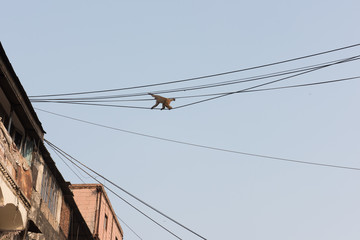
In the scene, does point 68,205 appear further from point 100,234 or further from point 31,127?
point 100,234

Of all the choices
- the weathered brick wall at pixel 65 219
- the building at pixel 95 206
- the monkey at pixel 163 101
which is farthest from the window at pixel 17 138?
the building at pixel 95 206

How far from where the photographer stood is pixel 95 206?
3391 cm

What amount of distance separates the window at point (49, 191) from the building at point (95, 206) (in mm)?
11532

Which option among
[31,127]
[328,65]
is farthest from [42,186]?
[328,65]

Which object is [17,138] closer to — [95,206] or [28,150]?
[28,150]

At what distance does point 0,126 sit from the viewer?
49.5ft

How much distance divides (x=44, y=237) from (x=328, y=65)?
37.4 feet

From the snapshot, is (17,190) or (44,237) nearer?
(17,190)

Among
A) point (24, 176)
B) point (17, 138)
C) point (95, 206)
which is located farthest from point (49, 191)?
point (95, 206)

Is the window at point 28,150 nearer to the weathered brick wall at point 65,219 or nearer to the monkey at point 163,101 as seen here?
the weathered brick wall at point 65,219

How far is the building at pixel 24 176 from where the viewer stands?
15.5 metres

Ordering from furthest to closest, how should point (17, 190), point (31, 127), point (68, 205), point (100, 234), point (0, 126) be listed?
point (100, 234) < point (68, 205) < point (31, 127) < point (17, 190) < point (0, 126)

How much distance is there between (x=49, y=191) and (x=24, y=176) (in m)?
3.53

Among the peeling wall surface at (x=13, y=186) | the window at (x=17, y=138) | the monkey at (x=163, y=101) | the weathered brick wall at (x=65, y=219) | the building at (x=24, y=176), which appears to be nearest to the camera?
the peeling wall surface at (x=13, y=186)
